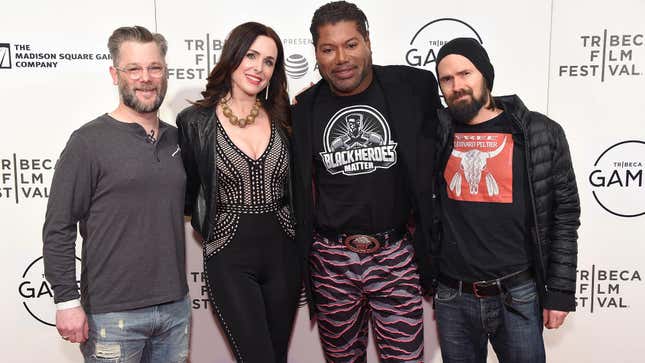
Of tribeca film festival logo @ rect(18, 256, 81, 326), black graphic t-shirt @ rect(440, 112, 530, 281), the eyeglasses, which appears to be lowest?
tribeca film festival logo @ rect(18, 256, 81, 326)

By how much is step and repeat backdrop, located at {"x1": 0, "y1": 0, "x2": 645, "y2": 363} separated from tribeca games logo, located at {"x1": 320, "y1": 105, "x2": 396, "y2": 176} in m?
0.83

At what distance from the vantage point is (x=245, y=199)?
210cm

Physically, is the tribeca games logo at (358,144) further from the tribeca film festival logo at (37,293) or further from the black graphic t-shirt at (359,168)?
the tribeca film festival logo at (37,293)

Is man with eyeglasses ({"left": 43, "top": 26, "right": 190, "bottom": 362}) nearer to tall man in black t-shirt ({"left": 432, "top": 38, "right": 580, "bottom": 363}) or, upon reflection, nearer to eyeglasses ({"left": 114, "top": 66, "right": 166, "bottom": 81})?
eyeglasses ({"left": 114, "top": 66, "right": 166, "bottom": 81})

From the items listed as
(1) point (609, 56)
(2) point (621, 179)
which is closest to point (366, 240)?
(2) point (621, 179)

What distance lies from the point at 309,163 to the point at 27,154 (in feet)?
6.04

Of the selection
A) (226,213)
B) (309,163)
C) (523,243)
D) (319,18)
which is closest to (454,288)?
(523,243)

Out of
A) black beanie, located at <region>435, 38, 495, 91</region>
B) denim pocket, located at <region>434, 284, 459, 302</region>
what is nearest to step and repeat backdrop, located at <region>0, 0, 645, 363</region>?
black beanie, located at <region>435, 38, 495, 91</region>

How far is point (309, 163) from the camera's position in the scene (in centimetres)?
221

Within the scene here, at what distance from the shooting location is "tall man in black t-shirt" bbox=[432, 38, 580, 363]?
194 cm

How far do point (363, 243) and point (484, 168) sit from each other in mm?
600

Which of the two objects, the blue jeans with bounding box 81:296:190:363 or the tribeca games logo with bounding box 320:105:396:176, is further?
the tribeca games logo with bounding box 320:105:396:176

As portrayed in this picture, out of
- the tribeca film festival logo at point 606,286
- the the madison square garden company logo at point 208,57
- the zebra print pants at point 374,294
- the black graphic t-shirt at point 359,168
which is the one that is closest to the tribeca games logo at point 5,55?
the the madison square garden company logo at point 208,57

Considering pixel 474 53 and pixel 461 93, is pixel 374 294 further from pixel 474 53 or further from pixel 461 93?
pixel 474 53
